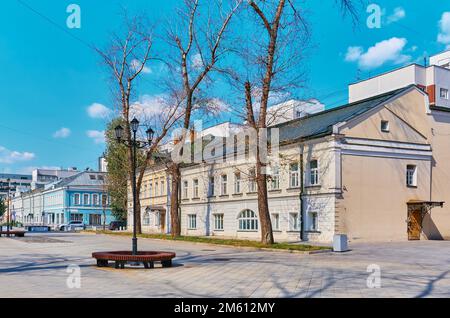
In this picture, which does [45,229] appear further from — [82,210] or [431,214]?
[431,214]

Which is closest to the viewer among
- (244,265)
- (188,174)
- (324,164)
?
(244,265)

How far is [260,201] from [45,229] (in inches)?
1806

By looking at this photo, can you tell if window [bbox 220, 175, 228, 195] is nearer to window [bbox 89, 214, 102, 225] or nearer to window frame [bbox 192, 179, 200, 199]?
window frame [bbox 192, 179, 200, 199]

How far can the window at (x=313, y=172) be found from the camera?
31.3 meters

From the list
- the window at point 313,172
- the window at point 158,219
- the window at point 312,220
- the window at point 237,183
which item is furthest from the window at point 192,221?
the window at point 313,172

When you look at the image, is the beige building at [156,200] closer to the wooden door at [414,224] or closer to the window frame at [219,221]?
the window frame at [219,221]

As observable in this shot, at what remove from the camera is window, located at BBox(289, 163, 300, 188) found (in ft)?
109

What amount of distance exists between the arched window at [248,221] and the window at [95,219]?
52.0 m

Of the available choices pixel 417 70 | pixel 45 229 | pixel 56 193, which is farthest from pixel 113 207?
pixel 417 70

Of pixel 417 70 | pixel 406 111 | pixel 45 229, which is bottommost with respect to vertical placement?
pixel 45 229

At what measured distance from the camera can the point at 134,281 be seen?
1279 cm

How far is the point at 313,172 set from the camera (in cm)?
3170

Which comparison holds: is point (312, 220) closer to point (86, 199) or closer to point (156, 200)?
point (156, 200)

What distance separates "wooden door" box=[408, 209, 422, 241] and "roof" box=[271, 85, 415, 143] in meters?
7.13
